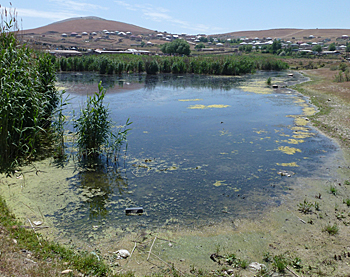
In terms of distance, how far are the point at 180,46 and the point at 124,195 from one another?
2341 inches

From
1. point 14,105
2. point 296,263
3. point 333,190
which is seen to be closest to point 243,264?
point 296,263

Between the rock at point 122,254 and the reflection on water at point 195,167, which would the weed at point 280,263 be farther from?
the rock at point 122,254

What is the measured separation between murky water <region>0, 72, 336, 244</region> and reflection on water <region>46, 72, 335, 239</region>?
2 cm

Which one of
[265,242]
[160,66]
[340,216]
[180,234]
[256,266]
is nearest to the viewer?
[256,266]

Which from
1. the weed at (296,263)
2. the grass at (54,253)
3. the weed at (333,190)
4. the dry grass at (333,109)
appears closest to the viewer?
the grass at (54,253)

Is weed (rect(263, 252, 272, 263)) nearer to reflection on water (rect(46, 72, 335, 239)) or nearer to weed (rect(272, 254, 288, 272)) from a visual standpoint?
weed (rect(272, 254, 288, 272))

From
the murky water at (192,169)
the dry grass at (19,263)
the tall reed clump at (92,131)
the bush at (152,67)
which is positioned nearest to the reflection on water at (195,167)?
the murky water at (192,169)

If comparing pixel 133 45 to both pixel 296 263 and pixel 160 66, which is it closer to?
pixel 160 66

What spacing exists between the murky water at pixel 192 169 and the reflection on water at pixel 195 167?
0.07 feet

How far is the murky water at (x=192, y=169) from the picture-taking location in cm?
575

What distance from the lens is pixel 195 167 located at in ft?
26.4

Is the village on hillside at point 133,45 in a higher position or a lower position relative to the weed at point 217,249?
higher

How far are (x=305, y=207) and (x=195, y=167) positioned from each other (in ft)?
Result: 9.81

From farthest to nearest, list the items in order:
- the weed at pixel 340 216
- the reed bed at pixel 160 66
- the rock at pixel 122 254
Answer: the reed bed at pixel 160 66
the weed at pixel 340 216
the rock at pixel 122 254
